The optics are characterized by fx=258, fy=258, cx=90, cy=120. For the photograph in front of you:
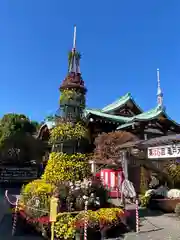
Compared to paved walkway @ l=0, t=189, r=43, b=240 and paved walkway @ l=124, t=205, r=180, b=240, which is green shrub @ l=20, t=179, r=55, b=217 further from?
paved walkway @ l=124, t=205, r=180, b=240

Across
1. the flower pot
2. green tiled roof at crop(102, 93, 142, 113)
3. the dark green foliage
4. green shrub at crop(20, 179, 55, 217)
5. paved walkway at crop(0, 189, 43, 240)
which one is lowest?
paved walkway at crop(0, 189, 43, 240)

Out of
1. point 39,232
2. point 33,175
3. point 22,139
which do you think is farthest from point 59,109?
point 22,139

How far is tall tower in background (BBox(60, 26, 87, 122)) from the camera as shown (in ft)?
45.3

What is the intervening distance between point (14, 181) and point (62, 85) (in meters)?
12.9

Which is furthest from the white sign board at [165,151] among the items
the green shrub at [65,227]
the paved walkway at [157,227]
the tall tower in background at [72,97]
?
the green shrub at [65,227]

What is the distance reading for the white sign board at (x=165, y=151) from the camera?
10.4 m

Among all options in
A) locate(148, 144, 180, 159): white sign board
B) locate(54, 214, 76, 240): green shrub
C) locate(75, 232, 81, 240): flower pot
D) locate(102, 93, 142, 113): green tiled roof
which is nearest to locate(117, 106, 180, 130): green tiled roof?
locate(102, 93, 142, 113): green tiled roof

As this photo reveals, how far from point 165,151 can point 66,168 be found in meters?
4.63

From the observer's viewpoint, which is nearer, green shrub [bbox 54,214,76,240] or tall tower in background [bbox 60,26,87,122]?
green shrub [bbox 54,214,76,240]

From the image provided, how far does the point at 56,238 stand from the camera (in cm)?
957

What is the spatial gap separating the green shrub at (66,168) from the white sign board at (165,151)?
325 centimetres

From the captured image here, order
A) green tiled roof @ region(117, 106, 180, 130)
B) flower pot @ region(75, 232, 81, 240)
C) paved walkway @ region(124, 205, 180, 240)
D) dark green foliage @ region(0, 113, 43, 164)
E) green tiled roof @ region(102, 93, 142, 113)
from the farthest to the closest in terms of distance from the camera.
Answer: green tiled roof @ region(102, 93, 142, 113)
dark green foliage @ region(0, 113, 43, 164)
green tiled roof @ region(117, 106, 180, 130)
paved walkway @ region(124, 205, 180, 240)
flower pot @ region(75, 232, 81, 240)

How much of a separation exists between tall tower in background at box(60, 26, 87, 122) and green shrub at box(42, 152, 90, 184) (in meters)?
2.09

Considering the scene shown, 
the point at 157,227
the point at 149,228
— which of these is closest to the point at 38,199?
the point at 149,228
